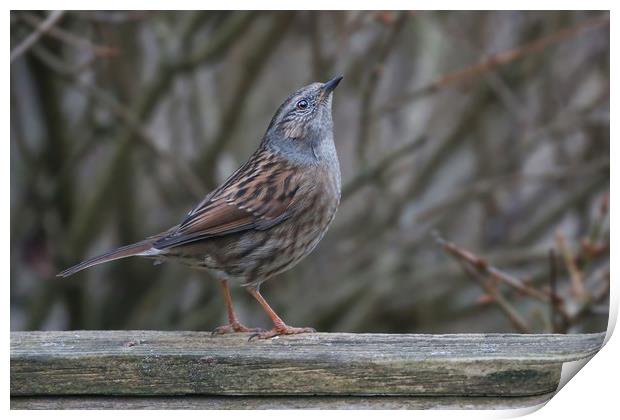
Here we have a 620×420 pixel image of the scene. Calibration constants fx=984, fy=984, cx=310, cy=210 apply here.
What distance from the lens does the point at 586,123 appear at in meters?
4.02

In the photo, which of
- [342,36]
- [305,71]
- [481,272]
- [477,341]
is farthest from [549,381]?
[305,71]

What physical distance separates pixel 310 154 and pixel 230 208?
280 mm

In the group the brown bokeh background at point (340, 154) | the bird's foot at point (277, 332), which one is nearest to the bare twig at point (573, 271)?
the brown bokeh background at point (340, 154)

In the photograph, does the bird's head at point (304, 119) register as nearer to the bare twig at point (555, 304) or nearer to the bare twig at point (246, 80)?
the bare twig at point (555, 304)

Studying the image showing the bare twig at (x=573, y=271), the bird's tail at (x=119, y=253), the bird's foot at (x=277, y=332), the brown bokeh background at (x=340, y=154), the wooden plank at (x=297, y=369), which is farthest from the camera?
the brown bokeh background at (x=340, y=154)

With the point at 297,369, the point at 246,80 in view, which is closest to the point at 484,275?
the point at 246,80

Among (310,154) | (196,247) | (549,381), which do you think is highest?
(310,154)

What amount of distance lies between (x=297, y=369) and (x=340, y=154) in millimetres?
2696

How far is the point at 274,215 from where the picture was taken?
2.66 metres

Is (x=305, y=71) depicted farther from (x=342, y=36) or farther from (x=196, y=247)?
(x=196, y=247)

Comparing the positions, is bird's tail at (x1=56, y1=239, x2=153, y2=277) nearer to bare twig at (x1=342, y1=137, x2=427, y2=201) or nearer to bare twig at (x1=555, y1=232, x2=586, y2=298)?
bare twig at (x1=555, y1=232, x2=586, y2=298)

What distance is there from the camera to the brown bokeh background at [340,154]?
405 centimetres

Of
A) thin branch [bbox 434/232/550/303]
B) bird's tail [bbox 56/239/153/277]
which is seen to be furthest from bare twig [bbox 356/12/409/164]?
bird's tail [bbox 56/239/153/277]

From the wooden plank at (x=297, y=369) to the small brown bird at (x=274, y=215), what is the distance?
1.04ft
